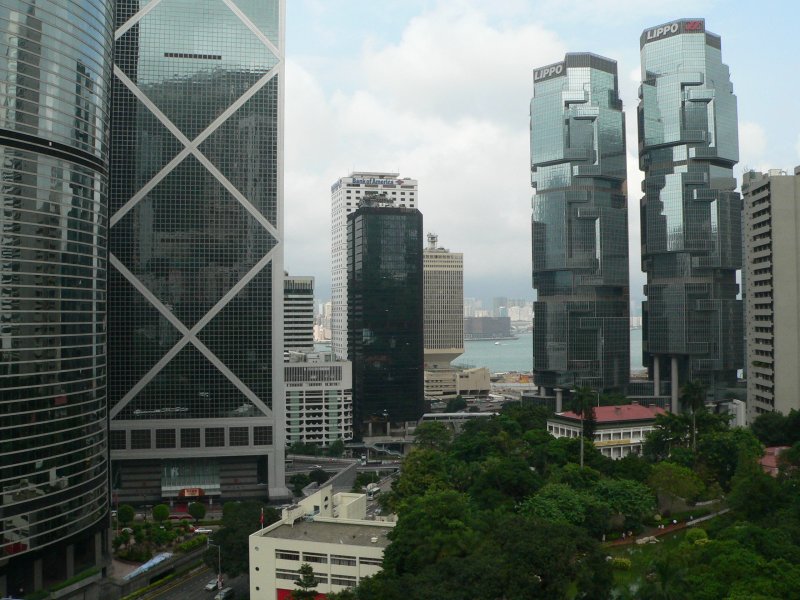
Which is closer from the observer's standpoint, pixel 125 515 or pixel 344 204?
pixel 125 515

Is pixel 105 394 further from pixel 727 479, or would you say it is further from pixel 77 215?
pixel 727 479

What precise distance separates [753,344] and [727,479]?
2877 centimetres

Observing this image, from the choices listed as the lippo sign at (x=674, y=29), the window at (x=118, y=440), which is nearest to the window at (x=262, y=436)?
the window at (x=118, y=440)

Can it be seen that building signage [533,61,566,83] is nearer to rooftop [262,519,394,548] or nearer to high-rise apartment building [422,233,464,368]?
high-rise apartment building [422,233,464,368]

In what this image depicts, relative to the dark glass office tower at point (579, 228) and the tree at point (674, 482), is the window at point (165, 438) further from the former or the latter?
the dark glass office tower at point (579, 228)

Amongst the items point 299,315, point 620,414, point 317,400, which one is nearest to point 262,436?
point 317,400

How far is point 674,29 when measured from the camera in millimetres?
99688

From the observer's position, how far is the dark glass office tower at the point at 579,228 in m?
101

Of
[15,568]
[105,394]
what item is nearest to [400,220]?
[105,394]

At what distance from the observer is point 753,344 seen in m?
77.2

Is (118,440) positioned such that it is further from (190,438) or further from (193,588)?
(193,588)

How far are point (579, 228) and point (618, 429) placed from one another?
36.0m

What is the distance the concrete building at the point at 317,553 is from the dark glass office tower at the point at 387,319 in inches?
2402

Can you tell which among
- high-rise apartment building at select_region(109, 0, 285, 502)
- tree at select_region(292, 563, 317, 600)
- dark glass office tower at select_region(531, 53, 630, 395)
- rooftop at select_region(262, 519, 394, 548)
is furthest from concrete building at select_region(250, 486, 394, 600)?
dark glass office tower at select_region(531, 53, 630, 395)
